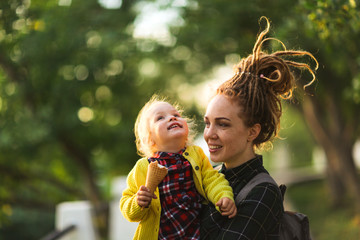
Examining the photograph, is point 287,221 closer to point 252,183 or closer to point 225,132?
point 252,183

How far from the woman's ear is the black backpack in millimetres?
215

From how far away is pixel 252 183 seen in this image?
7.52 feet

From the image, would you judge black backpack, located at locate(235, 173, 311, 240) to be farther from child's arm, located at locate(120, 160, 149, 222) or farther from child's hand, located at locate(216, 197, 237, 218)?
child's arm, located at locate(120, 160, 149, 222)

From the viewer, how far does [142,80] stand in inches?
491

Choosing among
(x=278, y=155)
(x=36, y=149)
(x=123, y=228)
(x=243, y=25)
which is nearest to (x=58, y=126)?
(x=36, y=149)

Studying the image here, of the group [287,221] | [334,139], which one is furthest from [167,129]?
[334,139]

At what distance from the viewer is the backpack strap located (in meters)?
2.26

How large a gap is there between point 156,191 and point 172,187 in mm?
86

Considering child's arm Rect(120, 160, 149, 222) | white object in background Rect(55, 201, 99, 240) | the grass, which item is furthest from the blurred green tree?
child's arm Rect(120, 160, 149, 222)

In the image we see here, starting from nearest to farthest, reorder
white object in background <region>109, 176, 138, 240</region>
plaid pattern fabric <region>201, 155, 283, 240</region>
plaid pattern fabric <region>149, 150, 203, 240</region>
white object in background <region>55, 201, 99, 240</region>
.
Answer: plaid pattern fabric <region>201, 155, 283, 240</region>, plaid pattern fabric <region>149, 150, 203, 240</region>, white object in background <region>55, 201, 99, 240</region>, white object in background <region>109, 176, 138, 240</region>

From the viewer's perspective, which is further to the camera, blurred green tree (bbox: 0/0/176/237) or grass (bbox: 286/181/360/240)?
grass (bbox: 286/181/360/240)

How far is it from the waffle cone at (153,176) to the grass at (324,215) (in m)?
8.69

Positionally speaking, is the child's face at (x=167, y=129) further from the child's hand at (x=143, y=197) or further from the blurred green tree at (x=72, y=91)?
the blurred green tree at (x=72, y=91)

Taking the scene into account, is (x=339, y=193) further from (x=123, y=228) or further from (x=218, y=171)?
(x=218, y=171)
